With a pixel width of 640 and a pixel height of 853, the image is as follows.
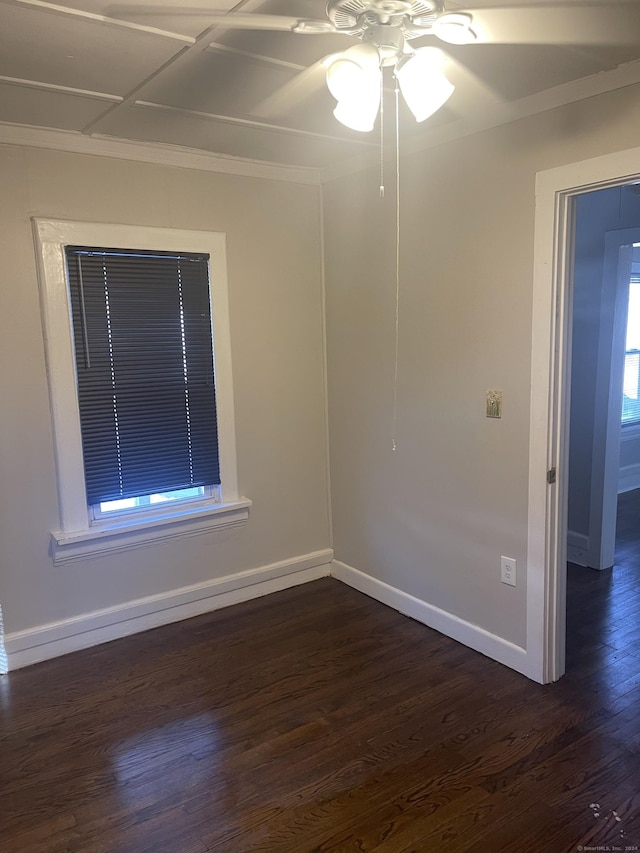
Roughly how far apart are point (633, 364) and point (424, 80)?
4852 mm

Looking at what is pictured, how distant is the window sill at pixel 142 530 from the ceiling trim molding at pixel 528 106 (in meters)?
1.99

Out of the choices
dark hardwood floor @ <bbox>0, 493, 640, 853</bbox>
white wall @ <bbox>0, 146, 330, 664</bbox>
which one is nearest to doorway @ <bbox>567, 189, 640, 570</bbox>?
dark hardwood floor @ <bbox>0, 493, 640, 853</bbox>

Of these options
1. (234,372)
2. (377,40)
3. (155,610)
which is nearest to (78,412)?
(234,372)

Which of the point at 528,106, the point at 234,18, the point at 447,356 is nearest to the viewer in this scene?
the point at 234,18

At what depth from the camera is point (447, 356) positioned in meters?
2.82

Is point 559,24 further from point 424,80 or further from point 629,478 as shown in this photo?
point 629,478

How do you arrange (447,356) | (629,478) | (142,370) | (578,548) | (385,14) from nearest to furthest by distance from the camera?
(385,14)
(447,356)
(142,370)
(578,548)
(629,478)

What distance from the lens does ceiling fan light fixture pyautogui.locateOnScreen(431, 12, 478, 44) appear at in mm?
1533

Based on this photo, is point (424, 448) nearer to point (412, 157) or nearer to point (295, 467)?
point (295, 467)

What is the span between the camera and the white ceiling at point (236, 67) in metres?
1.65

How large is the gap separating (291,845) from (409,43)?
244cm

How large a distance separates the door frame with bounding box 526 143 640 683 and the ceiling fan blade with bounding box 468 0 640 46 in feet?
1.41

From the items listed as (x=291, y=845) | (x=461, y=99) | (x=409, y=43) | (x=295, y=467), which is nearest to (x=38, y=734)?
(x=291, y=845)

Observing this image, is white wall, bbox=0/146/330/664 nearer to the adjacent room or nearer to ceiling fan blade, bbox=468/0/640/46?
the adjacent room
